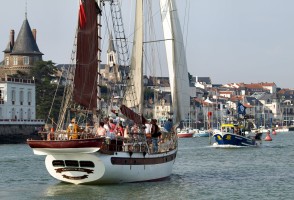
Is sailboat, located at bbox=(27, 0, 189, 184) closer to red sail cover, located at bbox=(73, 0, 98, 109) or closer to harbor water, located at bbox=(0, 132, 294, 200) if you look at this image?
red sail cover, located at bbox=(73, 0, 98, 109)

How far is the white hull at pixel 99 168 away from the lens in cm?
3547

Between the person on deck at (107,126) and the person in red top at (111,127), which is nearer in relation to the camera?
the person on deck at (107,126)

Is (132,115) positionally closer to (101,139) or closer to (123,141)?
(123,141)

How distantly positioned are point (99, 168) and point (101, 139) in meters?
1.60

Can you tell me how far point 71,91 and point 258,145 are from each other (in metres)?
56.9

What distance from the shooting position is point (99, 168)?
1400 inches

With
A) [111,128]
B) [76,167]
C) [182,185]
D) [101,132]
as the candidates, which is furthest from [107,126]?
[182,185]

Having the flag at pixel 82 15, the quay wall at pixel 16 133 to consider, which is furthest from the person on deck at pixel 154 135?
the quay wall at pixel 16 133

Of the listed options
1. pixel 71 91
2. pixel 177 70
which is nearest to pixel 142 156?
pixel 71 91

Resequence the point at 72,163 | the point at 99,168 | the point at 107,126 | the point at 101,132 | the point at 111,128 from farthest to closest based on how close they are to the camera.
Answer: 1. the point at 111,128
2. the point at 107,126
3. the point at 101,132
4. the point at 72,163
5. the point at 99,168

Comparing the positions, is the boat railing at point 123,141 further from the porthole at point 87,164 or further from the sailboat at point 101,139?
the porthole at point 87,164

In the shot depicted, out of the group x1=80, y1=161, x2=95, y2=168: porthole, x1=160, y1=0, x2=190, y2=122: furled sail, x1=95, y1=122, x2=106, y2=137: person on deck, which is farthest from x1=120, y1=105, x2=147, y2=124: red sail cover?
x1=160, y1=0, x2=190, y2=122: furled sail

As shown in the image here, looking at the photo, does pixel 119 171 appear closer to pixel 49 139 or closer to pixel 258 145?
pixel 49 139

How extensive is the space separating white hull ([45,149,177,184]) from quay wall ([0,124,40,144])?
2854 inches
